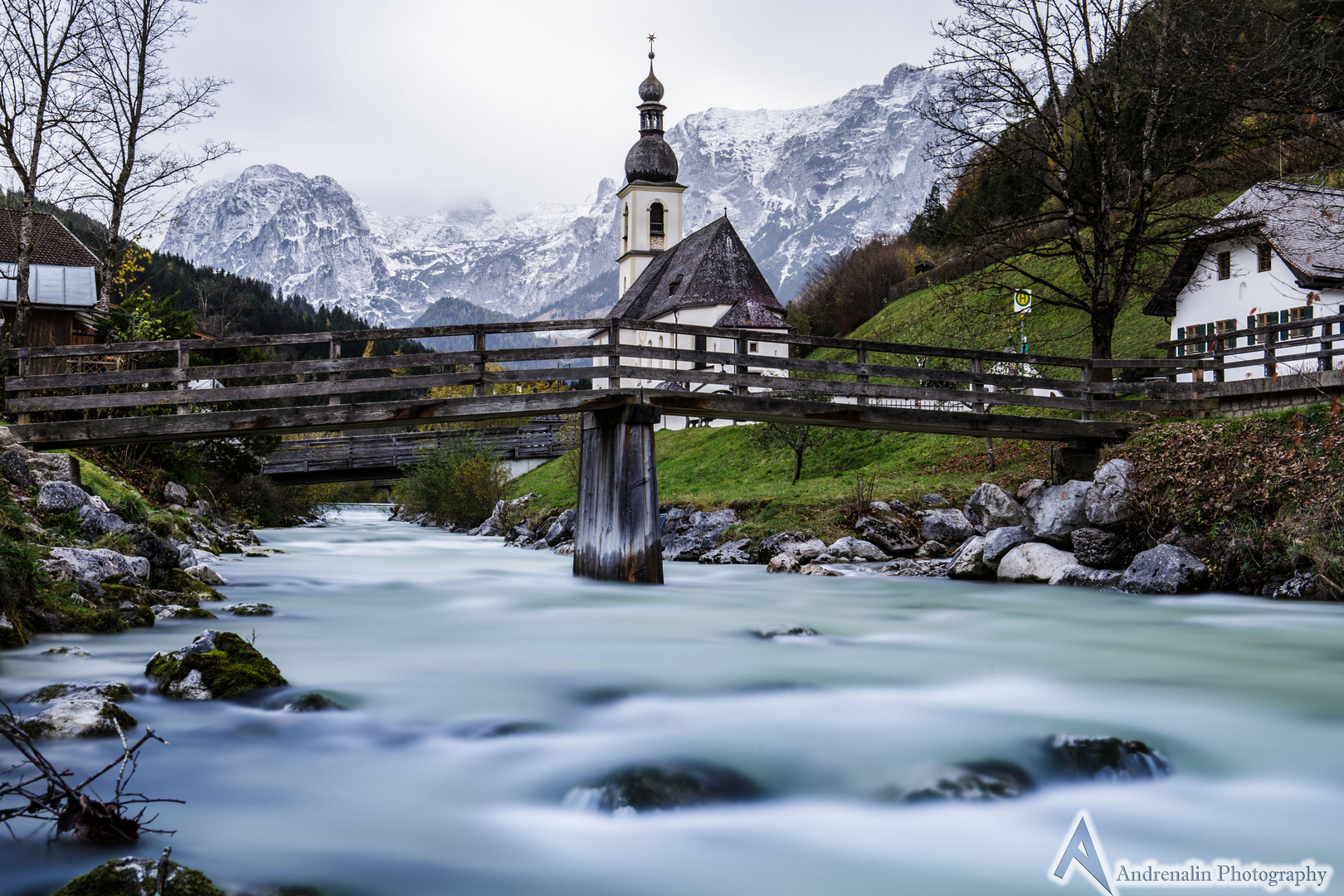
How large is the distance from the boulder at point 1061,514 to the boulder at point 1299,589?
11.2 ft

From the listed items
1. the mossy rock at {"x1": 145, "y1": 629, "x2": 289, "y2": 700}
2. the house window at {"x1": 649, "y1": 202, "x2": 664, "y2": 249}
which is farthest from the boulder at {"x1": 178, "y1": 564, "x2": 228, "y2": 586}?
the house window at {"x1": 649, "y1": 202, "x2": 664, "y2": 249}

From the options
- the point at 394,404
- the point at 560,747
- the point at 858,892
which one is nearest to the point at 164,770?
the point at 560,747

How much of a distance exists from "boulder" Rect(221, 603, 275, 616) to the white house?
82.4ft

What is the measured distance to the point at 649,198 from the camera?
77375 millimetres

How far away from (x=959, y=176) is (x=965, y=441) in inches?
402

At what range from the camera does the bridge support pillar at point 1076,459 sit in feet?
58.5

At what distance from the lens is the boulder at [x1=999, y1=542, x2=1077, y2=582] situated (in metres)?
15.6

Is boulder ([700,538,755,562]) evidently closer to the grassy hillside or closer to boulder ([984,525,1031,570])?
the grassy hillside

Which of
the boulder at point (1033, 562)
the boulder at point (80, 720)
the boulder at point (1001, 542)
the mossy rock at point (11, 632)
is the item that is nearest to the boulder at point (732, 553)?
the boulder at point (1001, 542)

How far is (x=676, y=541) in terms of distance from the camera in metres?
21.4

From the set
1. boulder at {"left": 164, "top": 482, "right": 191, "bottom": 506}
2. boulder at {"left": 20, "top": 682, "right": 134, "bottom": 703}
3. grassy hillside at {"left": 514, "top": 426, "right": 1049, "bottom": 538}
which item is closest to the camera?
boulder at {"left": 20, "top": 682, "right": 134, "bottom": 703}

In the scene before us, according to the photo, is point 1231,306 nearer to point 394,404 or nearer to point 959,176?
point 959,176

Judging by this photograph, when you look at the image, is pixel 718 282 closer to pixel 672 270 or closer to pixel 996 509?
pixel 672 270

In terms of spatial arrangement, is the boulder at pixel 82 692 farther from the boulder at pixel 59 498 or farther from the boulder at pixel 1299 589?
the boulder at pixel 1299 589
